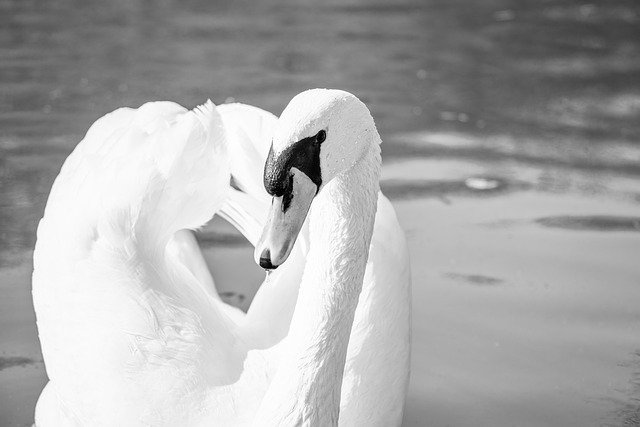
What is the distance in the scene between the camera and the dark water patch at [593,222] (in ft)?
19.6

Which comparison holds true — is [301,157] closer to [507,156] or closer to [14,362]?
[14,362]

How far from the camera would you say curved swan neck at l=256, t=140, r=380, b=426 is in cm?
314

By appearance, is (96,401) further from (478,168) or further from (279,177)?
(478,168)

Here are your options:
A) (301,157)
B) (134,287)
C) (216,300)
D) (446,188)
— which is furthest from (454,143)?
(301,157)

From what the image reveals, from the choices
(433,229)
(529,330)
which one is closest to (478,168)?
(433,229)

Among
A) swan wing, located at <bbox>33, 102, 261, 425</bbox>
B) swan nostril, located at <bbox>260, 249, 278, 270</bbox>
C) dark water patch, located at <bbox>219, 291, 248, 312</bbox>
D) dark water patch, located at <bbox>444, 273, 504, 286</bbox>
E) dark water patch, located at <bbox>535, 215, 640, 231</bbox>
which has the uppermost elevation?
swan nostril, located at <bbox>260, 249, 278, 270</bbox>

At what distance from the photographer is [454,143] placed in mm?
7039

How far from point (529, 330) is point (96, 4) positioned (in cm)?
593

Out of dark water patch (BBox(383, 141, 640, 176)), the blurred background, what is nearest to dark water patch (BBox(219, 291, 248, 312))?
the blurred background

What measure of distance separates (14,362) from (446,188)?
2665 mm

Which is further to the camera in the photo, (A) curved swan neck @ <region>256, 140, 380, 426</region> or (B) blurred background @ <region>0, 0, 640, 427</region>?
(B) blurred background @ <region>0, 0, 640, 427</region>

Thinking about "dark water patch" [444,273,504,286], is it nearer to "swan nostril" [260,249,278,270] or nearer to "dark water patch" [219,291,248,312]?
"dark water patch" [219,291,248,312]

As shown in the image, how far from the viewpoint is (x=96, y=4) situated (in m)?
9.80

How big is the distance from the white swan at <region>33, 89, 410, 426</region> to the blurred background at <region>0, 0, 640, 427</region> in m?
0.74
